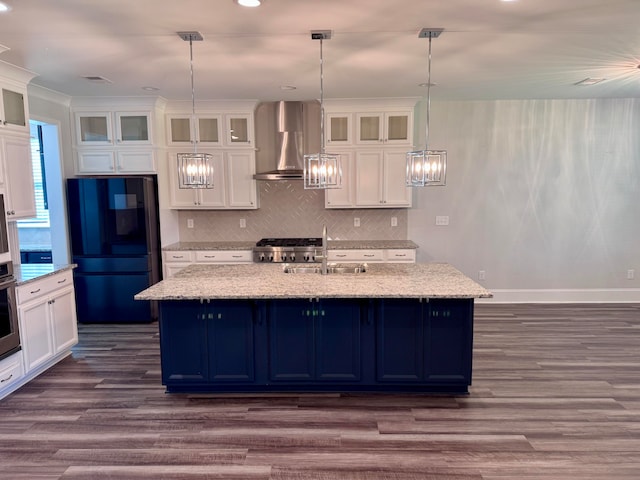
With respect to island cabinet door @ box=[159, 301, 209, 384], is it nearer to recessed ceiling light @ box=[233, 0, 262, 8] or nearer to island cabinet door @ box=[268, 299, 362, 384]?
island cabinet door @ box=[268, 299, 362, 384]

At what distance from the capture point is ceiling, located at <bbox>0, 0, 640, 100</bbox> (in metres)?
2.61

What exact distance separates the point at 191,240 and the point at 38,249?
2.20 meters

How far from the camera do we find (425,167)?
3.05 meters

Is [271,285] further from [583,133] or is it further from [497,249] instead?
[583,133]

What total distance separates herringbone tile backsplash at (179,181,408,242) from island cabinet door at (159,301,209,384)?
2.73 m

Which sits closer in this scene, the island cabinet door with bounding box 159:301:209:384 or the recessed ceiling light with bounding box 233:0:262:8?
the recessed ceiling light with bounding box 233:0:262:8

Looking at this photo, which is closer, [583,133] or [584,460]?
[584,460]

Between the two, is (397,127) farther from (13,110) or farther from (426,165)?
(13,110)

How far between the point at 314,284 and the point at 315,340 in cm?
44

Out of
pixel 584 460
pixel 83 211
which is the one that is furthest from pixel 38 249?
pixel 584 460

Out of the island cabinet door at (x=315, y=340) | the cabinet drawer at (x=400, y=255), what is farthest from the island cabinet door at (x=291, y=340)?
the cabinet drawer at (x=400, y=255)

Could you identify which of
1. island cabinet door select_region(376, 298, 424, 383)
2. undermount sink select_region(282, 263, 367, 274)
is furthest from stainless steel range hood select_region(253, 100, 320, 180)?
island cabinet door select_region(376, 298, 424, 383)

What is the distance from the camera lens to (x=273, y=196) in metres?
5.88

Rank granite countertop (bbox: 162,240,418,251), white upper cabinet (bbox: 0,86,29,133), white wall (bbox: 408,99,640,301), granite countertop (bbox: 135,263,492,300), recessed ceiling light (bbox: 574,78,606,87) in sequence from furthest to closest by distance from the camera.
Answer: white wall (bbox: 408,99,640,301)
granite countertop (bbox: 162,240,418,251)
recessed ceiling light (bbox: 574,78,606,87)
white upper cabinet (bbox: 0,86,29,133)
granite countertop (bbox: 135,263,492,300)
